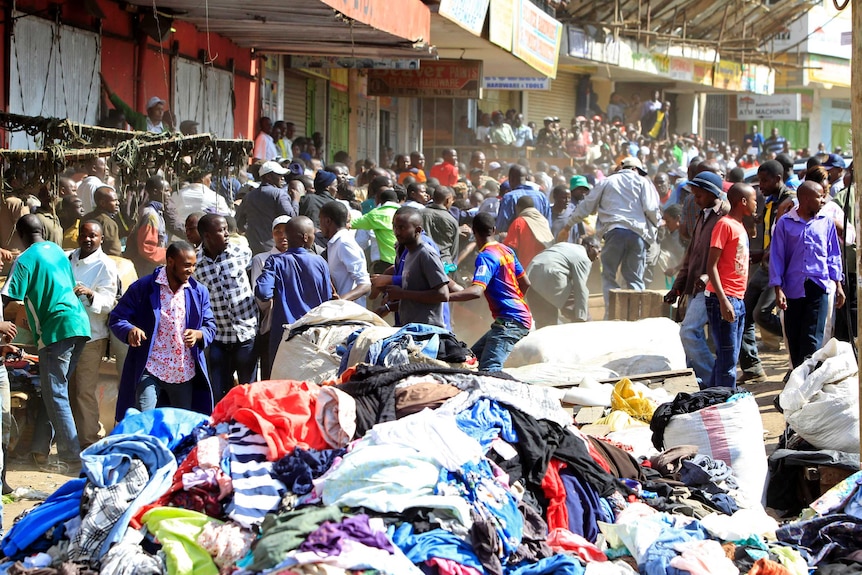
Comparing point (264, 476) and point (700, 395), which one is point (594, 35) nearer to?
point (700, 395)

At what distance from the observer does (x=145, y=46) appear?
13.6 meters

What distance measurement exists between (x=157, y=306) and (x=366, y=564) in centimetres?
342

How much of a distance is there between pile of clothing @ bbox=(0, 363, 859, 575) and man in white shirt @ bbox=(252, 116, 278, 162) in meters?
11.3

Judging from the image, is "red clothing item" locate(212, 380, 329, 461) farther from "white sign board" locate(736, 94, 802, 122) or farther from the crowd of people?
"white sign board" locate(736, 94, 802, 122)

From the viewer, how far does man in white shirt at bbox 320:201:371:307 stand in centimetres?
870

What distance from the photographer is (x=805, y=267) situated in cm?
880

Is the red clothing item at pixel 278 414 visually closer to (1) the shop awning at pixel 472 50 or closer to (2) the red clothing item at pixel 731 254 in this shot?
(2) the red clothing item at pixel 731 254

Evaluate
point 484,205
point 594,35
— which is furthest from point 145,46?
point 594,35

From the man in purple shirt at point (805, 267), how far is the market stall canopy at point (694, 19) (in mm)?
16848

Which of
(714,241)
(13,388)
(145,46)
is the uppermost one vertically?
(145,46)

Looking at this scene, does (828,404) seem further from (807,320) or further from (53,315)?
(53,315)

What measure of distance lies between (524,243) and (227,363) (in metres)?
5.04

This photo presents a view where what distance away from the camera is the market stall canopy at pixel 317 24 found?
12.3m

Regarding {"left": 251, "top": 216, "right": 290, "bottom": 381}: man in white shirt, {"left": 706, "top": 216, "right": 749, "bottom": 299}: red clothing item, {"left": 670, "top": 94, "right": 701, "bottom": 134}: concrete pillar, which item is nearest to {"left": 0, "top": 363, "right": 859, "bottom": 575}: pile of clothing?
{"left": 251, "top": 216, "right": 290, "bottom": 381}: man in white shirt
